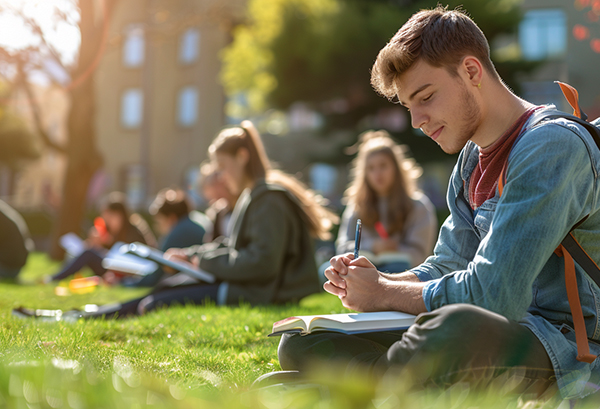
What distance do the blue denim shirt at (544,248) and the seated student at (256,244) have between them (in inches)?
132

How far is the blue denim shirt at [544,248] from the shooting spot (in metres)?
2.15

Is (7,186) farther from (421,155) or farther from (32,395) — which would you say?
(32,395)

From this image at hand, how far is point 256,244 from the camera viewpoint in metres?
5.63

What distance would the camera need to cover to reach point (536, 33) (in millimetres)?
24250

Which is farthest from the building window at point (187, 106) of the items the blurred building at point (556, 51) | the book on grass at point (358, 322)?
the book on grass at point (358, 322)

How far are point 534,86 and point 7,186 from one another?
32.5 meters

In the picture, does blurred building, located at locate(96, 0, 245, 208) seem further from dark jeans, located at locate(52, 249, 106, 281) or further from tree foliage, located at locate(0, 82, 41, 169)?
dark jeans, located at locate(52, 249, 106, 281)

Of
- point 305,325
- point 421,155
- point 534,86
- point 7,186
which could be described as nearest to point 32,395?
point 305,325

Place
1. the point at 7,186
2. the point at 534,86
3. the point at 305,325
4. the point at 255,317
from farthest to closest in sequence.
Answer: the point at 7,186, the point at 534,86, the point at 255,317, the point at 305,325

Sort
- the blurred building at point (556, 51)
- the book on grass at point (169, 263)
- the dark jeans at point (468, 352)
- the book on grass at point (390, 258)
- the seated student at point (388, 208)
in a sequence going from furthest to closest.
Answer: the blurred building at point (556, 51)
the seated student at point (388, 208)
the book on grass at point (390, 258)
the book on grass at point (169, 263)
the dark jeans at point (468, 352)

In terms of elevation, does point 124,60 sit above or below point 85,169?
above

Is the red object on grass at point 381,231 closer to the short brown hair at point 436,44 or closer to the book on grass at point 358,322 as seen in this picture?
the short brown hair at point 436,44

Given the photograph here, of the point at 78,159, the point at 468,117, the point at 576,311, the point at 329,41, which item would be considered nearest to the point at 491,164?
the point at 468,117

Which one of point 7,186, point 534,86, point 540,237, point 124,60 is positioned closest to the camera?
point 540,237
